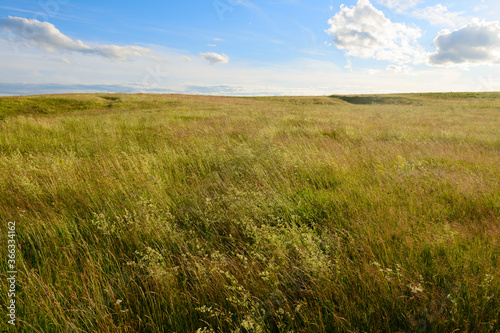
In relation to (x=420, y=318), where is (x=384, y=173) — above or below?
above

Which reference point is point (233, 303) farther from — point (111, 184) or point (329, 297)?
point (111, 184)

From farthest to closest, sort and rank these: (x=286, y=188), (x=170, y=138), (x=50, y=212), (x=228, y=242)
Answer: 1. (x=170, y=138)
2. (x=286, y=188)
3. (x=50, y=212)
4. (x=228, y=242)

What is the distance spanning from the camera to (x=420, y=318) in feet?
4.87

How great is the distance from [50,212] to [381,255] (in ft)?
11.3

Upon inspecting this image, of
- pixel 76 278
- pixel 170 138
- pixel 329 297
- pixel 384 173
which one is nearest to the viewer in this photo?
pixel 329 297

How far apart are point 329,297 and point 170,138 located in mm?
6392

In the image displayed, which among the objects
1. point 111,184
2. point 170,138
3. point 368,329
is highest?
point 170,138

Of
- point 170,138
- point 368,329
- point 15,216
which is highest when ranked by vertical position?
point 170,138

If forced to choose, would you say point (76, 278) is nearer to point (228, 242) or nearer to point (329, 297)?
point (228, 242)

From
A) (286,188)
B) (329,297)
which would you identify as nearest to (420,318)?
(329,297)

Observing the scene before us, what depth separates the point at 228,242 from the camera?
7.81ft

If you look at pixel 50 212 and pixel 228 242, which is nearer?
pixel 228 242

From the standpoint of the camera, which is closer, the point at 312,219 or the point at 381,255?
the point at 381,255

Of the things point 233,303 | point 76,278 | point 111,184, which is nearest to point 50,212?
point 111,184
